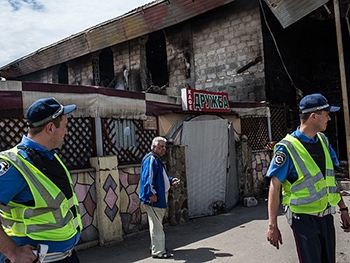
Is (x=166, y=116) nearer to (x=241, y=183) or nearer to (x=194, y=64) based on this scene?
(x=241, y=183)

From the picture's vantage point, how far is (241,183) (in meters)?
8.96

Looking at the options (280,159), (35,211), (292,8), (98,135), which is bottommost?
(35,211)

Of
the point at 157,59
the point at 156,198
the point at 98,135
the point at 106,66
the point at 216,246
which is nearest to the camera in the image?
the point at 156,198

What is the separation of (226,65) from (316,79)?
13.3 ft

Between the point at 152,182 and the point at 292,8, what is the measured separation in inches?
269

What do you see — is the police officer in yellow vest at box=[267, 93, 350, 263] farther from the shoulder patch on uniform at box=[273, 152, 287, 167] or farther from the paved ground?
the paved ground

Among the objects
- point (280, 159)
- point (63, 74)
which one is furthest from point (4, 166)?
point (63, 74)

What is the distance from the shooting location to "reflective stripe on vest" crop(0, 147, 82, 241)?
194 cm

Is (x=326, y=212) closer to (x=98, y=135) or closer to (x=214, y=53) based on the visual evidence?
(x=98, y=135)

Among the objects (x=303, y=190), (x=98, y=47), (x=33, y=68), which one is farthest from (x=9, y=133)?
Result: (x=33, y=68)

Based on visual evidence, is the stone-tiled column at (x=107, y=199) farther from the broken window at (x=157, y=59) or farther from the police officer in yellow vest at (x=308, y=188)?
the broken window at (x=157, y=59)

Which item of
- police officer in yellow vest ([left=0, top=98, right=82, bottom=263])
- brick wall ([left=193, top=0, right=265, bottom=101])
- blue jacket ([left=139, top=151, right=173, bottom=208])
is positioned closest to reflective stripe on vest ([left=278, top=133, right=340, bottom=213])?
police officer in yellow vest ([left=0, top=98, right=82, bottom=263])

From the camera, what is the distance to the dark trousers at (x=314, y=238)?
268 cm

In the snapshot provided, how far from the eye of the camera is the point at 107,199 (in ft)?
18.5
